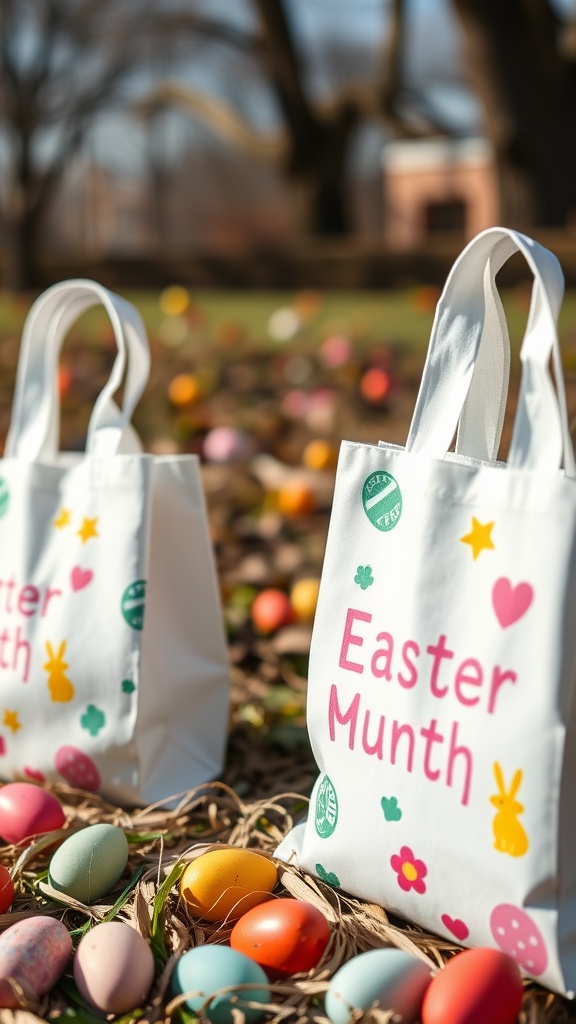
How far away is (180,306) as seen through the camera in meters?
5.95

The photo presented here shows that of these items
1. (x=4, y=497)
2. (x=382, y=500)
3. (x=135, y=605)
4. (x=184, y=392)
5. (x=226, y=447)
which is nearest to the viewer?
(x=382, y=500)

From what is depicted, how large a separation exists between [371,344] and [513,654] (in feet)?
12.4

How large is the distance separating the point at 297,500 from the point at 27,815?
5.14ft

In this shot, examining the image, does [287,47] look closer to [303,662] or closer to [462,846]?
[303,662]

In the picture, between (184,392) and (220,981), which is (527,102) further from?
(220,981)

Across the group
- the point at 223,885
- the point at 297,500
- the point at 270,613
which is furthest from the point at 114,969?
the point at 297,500

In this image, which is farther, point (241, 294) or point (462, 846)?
point (241, 294)

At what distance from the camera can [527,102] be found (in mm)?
7371

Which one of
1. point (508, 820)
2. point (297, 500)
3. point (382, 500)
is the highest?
point (382, 500)

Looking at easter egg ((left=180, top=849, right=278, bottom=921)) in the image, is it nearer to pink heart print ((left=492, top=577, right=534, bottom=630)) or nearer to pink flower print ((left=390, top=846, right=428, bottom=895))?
pink flower print ((left=390, top=846, right=428, bottom=895))

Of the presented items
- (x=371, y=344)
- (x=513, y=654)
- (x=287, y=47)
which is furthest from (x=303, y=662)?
(x=287, y=47)

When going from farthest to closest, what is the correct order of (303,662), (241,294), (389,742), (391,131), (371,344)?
(391,131), (241,294), (371,344), (303,662), (389,742)

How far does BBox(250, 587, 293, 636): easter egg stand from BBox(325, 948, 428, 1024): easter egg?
49.3 inches

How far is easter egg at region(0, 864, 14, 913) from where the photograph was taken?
127cm
